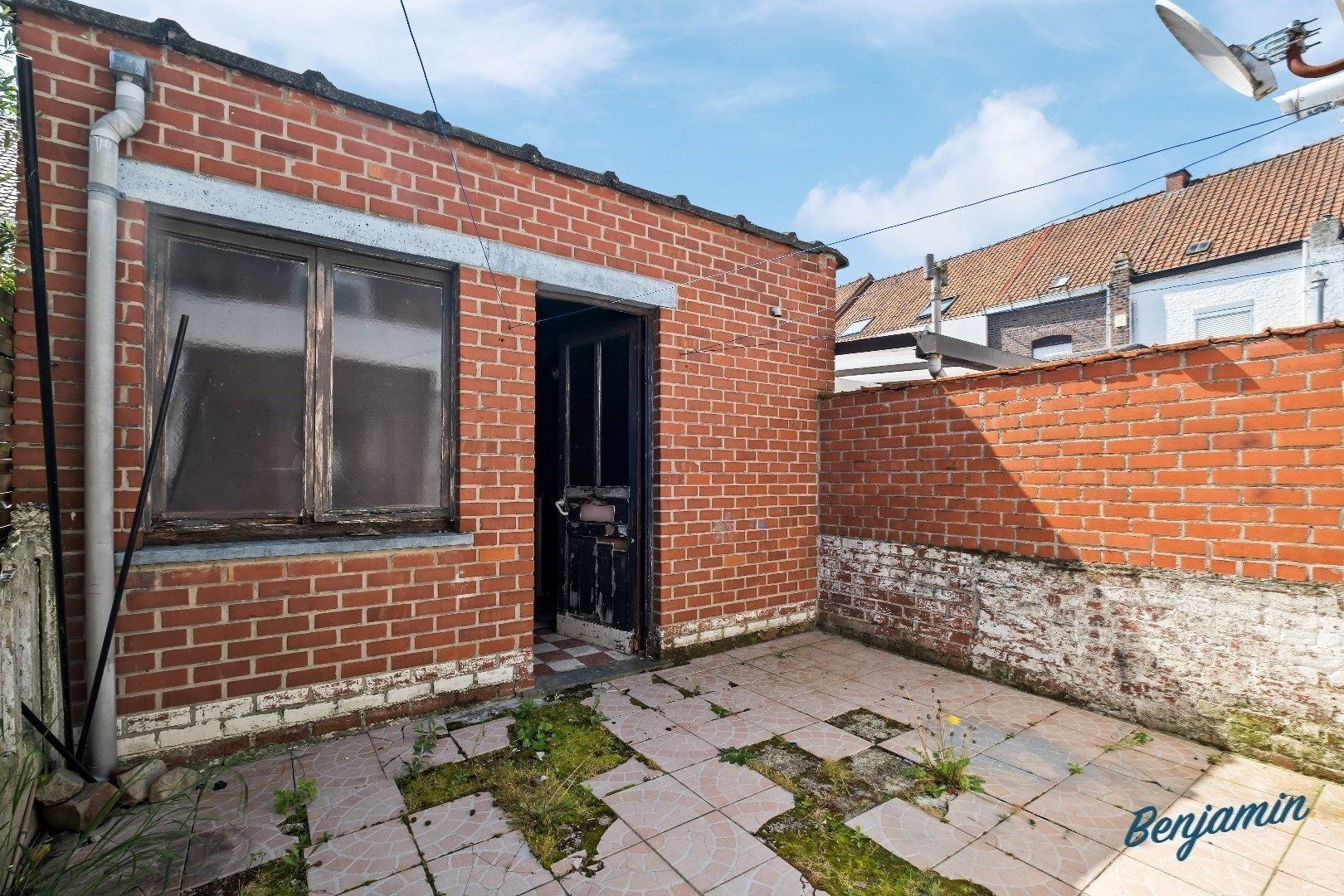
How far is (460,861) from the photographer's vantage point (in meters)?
2.25

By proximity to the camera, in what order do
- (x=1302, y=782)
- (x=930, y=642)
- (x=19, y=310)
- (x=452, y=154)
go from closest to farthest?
(x=19, y=310), (x=1302, y=782), (x=452, y=154), (x=930, y=642)

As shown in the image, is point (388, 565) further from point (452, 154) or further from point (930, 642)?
point (930, 642)

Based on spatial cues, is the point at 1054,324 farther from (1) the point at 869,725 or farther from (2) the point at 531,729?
(2) the point at 531,729

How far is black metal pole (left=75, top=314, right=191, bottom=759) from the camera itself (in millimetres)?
2514

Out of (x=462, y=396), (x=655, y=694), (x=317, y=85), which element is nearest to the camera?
(x=317, y=85)

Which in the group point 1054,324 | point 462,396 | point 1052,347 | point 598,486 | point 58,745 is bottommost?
point 58,745

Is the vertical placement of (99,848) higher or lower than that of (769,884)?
higher

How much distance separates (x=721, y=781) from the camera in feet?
9.24

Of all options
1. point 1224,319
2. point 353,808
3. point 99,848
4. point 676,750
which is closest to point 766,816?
point 676,750

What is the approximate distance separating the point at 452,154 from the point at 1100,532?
451cm

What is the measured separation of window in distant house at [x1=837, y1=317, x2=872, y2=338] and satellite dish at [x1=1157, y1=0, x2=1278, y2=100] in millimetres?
16153

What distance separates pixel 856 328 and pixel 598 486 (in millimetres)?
16394

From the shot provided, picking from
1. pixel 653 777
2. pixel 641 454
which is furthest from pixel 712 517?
pixel 653 777

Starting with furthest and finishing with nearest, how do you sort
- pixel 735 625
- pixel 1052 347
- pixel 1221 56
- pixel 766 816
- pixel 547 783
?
pixel 1052 347
pixel 735 625
pixel 1221 56
pixel 547 783
pixel 766 816
